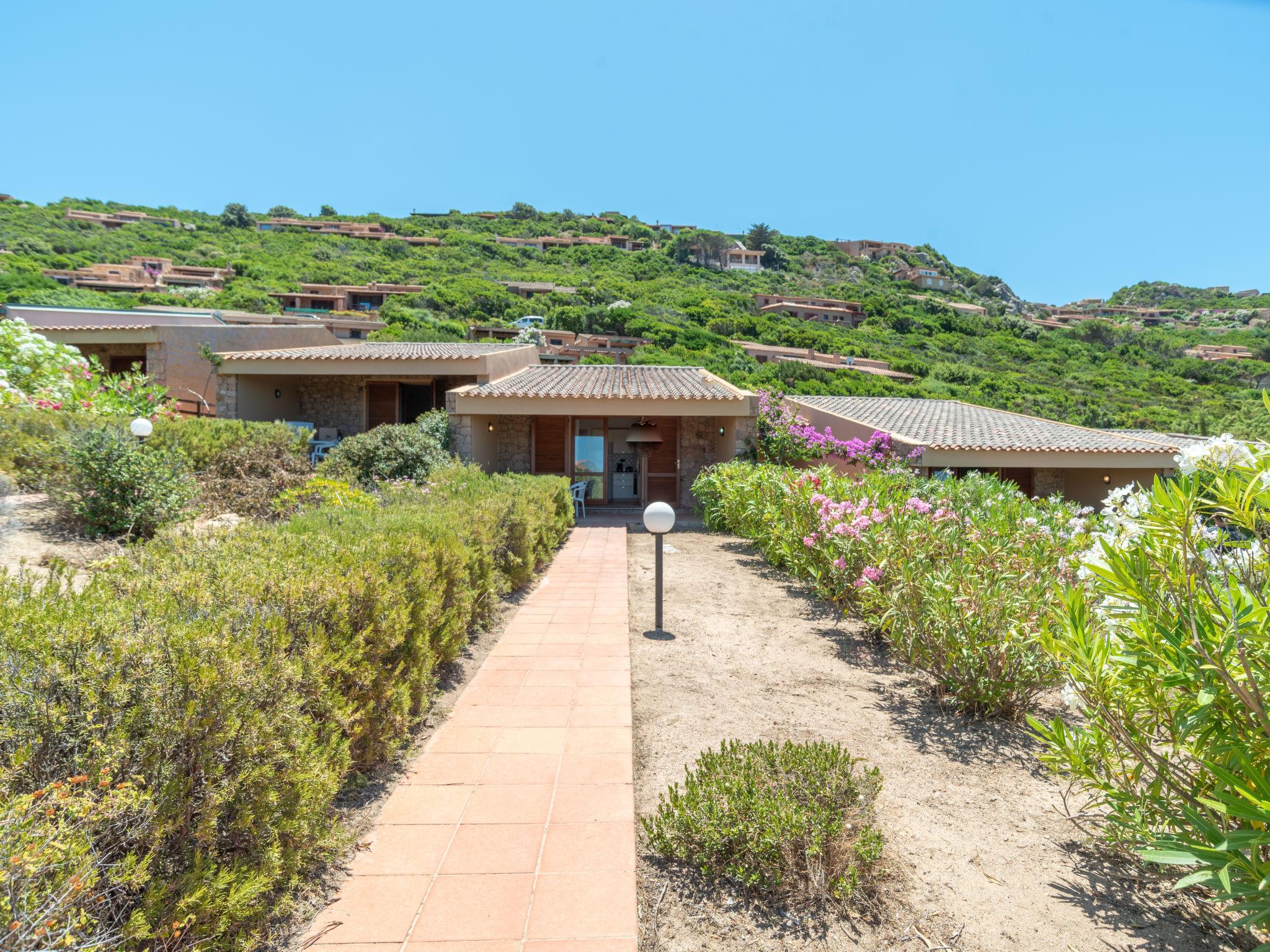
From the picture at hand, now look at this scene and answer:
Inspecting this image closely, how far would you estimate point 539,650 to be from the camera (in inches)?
225

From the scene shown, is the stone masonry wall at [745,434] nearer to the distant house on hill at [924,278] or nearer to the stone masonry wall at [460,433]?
the stone masonry wall at [460,433]

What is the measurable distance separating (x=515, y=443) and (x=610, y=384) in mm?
2626

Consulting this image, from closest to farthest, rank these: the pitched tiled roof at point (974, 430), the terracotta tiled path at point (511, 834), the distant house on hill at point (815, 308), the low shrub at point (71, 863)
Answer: the low shrub at point (71, 863) < the terracotta tiled path at point (511, 834) < the pitched tiled roof at point (974, 430) < the distant house on hill at point (815, 308)

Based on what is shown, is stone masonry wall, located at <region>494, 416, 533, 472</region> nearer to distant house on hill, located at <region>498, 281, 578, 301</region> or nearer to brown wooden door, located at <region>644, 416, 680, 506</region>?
brown wooden door, located at <region>644, 416, 680, 506</region>

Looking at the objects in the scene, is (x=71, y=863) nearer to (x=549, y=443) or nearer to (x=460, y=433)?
(x=460, y=433)

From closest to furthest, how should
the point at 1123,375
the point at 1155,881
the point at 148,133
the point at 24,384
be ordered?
the point at 1155,881
the point at 24,384
the point at 148,133
the point at 1123,375

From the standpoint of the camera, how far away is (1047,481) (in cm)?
1611

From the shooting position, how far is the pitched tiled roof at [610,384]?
14055 millimetres

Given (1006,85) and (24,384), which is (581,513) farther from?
(1006,85)

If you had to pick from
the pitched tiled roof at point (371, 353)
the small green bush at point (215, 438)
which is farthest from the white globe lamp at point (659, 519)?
the pitched tiled roof at point (371, 353)

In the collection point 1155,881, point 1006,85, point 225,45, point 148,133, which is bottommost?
point 1155,881

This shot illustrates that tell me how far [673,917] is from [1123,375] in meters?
66.5

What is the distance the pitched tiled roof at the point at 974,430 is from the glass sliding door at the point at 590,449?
614cm

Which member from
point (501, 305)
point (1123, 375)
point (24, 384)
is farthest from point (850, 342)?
point (24, 384)
